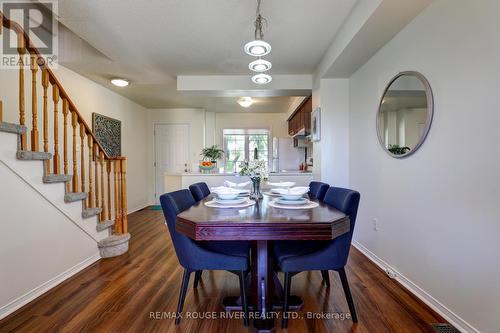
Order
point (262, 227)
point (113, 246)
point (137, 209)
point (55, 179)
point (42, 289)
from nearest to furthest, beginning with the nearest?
point (262, 227) < point (42, 289) < point (55, 179) < point (113, 246) < point (137, 209)

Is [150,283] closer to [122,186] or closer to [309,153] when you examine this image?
[122,186]

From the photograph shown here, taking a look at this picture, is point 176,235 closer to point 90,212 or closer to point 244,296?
point 244,296

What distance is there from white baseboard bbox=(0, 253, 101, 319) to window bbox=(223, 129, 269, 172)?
14.7 feet

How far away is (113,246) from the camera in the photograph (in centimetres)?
282

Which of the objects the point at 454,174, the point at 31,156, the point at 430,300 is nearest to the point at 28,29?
the point at 31,156

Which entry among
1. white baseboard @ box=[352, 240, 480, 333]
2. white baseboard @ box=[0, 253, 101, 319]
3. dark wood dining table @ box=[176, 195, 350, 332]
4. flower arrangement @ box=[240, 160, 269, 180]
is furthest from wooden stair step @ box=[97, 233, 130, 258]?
white baseboard @ box=[352, 240, 480, 333]

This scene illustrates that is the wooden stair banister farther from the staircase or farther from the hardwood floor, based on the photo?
the hardwood floor

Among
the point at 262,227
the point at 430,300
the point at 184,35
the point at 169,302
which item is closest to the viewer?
the point at 262,227

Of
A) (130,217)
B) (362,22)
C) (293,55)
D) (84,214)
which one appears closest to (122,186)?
(84,214)

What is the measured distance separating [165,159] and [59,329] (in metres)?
4.70

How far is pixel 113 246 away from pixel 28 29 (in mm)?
2564

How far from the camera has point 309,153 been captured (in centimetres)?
559

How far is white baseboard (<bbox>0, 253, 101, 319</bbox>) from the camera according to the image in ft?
5.71

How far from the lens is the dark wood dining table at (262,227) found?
4.34ft
